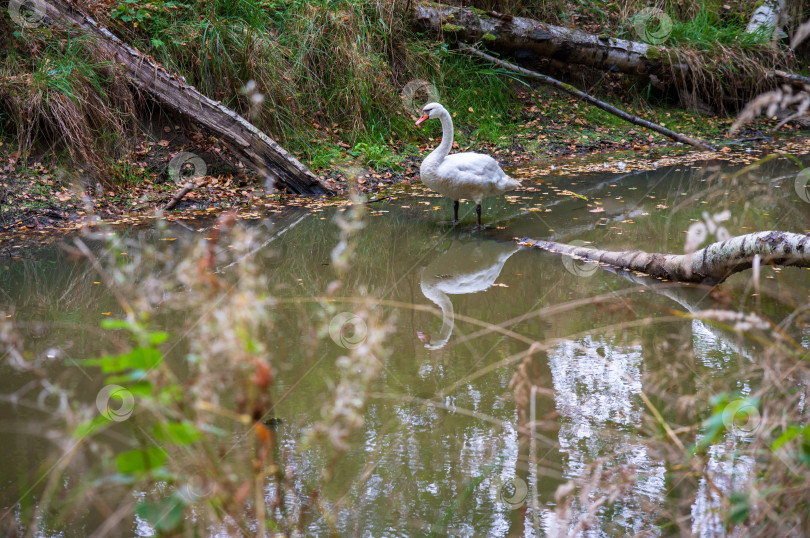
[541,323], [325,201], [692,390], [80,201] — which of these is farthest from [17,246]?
[692,390]

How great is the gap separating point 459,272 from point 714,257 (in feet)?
5.20

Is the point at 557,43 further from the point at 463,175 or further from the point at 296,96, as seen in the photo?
the point at 463,175

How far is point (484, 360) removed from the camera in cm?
309

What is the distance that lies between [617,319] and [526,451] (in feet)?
4.92

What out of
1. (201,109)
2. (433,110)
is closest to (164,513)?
(433,110)

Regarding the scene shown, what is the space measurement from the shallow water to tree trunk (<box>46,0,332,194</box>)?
1.14 metres

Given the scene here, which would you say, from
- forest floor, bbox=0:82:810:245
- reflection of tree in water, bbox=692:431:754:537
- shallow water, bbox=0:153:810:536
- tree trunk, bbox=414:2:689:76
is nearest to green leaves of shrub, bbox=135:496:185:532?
shallow water, bbox=0:153:810:536

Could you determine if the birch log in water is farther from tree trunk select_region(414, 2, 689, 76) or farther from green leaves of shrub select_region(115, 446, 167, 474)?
tree trunk select_region(414, 2, 689, 76)

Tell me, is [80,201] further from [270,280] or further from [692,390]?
[692,390]

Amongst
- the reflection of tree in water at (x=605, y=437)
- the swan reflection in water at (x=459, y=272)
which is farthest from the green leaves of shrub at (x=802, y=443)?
the swan reflection in water at (x=459, y=272)

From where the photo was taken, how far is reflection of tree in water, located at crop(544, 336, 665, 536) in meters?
1.97

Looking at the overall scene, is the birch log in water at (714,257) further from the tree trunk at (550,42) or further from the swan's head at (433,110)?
the tree trunk at (550,42)

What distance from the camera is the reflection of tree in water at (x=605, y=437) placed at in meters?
1.97

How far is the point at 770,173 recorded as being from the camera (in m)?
7.32
